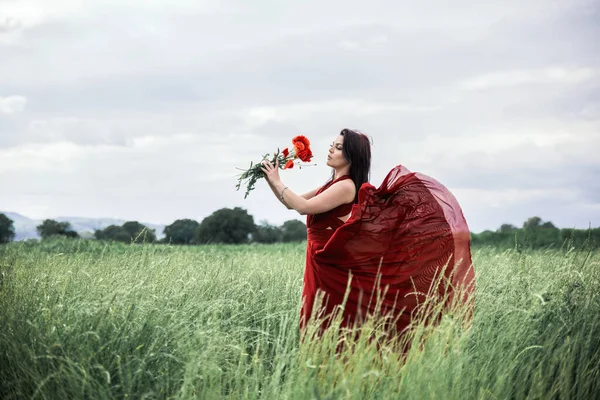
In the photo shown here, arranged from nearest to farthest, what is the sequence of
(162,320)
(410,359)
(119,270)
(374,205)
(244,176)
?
(410,359) < (162,320) < (374,205) < (244,176) < (119,270)

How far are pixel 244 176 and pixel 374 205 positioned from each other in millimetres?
1396

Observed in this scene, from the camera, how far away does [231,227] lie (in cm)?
2072

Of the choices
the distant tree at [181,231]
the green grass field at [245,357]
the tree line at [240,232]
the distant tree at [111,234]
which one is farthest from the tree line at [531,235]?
the green grass field at [245,357]

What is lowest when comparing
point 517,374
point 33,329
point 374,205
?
point 517,374

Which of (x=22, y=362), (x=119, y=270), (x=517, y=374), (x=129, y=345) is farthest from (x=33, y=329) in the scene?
(x=517, y=374)

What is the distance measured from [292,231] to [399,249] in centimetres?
1881

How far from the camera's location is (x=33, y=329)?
A: 376 centimetres

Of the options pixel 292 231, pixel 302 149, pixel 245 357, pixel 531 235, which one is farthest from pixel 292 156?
pixel 292 231

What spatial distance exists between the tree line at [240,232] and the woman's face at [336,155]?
1171cm

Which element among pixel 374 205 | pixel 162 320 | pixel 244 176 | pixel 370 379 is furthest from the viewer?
pixel 244 176

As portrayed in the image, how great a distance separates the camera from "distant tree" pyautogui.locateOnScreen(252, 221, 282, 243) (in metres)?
21.4

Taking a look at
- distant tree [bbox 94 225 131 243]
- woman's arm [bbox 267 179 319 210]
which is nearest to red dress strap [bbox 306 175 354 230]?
woman's arm [bbox 267 179 319 210]

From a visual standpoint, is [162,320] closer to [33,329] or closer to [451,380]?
[33,329]

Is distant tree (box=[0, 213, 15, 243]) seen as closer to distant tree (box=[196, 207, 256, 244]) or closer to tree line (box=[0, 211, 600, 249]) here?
tree line (box=[0, 211, 600, 249])
